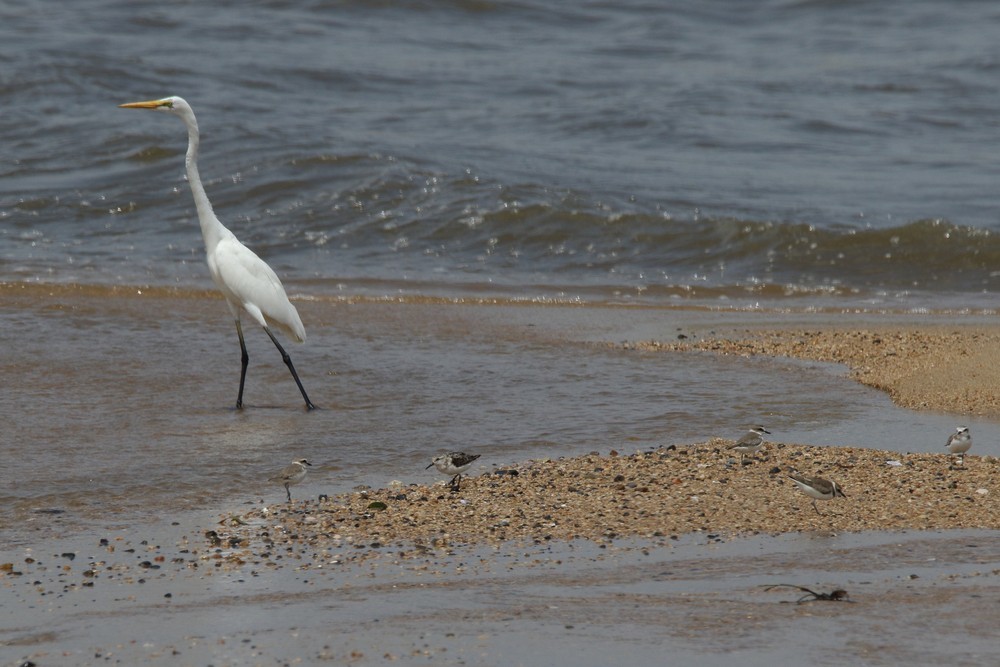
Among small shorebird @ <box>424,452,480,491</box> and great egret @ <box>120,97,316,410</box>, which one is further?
great egret @ <box>120,97,316,410</box>

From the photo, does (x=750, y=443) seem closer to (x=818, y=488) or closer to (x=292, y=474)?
(x=818, y=488)

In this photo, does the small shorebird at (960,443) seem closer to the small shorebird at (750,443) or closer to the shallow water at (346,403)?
the shallow water at (346,403)

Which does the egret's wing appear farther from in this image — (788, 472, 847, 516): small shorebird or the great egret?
(788, 472, 847, 516): small shorebird

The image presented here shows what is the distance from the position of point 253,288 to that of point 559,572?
4.39 meters

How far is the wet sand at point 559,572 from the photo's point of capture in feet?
13.2

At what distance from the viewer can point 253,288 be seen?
28.3 feet

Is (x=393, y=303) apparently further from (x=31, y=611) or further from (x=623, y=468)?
(x=31, y=611)

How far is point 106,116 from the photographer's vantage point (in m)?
19.9

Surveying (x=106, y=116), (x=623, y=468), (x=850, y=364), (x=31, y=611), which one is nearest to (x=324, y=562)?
(x=31, y=611)

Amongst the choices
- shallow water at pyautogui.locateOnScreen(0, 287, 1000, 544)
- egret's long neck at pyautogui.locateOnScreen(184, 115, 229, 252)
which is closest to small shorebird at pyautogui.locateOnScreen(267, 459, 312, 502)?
shallow water at pyautogui.locateOnScreen(0, 287, 1000, 544)

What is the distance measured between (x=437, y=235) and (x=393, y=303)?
11.5ft

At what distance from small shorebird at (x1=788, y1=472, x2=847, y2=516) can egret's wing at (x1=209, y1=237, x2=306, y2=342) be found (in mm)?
4116

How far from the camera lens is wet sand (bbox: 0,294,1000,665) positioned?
404 cm

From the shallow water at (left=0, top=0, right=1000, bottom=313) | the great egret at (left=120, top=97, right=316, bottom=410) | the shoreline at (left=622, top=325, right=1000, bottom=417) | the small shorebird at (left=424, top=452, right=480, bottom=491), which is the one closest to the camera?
the small shorebird at (left=424, top=452, right=480, bottom=491)
